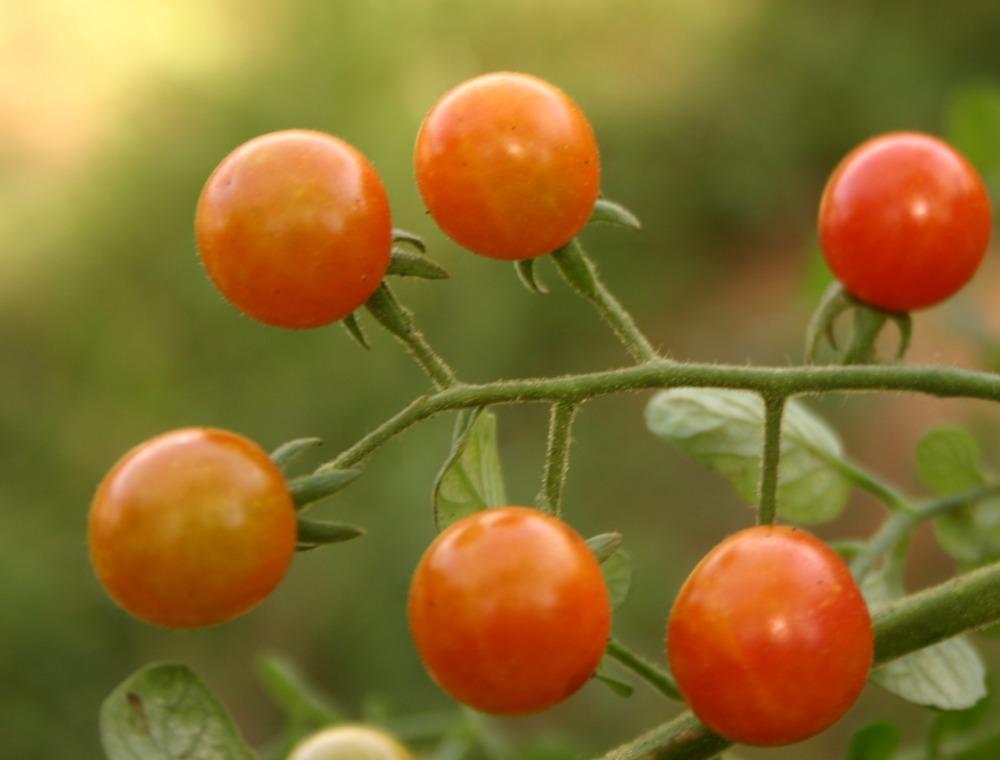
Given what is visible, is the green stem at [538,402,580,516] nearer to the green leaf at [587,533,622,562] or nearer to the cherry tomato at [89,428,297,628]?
the green leaf at [587,533,622,562]

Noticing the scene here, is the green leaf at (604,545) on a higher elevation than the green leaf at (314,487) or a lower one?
lower

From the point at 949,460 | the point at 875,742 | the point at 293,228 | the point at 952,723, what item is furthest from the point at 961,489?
the point at 293,228

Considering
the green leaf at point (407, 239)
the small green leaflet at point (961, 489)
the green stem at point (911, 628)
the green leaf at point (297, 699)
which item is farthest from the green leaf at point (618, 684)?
the green leaf at point (297, 699)

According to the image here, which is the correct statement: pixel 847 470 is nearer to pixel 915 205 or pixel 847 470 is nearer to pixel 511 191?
pixel 915 205

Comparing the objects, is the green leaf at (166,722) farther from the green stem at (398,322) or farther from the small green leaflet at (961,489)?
the small green leaflet at (961,489)

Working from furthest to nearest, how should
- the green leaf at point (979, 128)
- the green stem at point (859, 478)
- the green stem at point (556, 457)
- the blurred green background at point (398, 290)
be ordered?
the blurred green background at point (398, 290) → the green leaf at point (979, 128) → the green stem at point (859, 478) → the green stem at point (556, 457)

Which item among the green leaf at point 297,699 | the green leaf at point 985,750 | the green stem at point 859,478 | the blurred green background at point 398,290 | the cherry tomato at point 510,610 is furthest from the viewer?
the blurred green background at point 398,290

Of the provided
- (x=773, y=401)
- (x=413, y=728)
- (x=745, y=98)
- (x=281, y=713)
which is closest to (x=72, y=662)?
(x=281, y=713)

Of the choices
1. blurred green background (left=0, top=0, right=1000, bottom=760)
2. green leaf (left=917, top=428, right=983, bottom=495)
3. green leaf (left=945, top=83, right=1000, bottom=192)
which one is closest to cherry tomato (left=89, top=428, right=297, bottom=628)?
green leaf (left=917, top=428, right=983, bottom=495)
